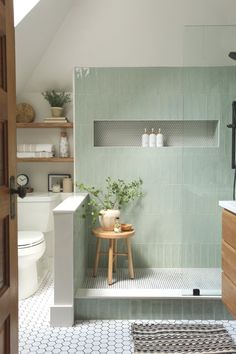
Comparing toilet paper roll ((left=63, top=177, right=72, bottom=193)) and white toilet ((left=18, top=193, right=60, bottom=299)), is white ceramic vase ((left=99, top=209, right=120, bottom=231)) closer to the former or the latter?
white toilet ((left=18, top=193, right=60, bottom=299))

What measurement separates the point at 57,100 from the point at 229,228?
7.16ft

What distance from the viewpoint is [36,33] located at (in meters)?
3.31

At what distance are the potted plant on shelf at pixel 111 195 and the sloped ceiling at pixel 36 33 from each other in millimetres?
1176

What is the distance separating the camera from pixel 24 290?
10.5 ft

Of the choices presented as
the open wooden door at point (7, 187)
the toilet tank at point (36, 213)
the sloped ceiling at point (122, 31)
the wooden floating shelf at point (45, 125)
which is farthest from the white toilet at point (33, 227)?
the open wooden door at point (7, 187)

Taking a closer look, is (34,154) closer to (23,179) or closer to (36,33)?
(23,179)

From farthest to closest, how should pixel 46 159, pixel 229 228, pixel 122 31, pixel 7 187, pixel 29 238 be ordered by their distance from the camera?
pixel 46 159, pixel 122 31, pixel 29 238, pixel 229 228, pixel 7 187

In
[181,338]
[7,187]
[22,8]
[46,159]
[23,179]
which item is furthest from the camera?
[23,179]

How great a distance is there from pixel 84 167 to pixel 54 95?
760 millimetres

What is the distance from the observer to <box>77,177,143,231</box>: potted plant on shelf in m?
3.49

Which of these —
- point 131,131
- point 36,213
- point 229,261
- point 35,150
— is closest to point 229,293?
point 229,261

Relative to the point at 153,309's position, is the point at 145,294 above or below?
above

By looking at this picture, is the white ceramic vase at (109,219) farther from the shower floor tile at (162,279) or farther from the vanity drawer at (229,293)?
the vanity drawer at (229,293)

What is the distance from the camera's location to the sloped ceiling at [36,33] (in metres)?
3.02
